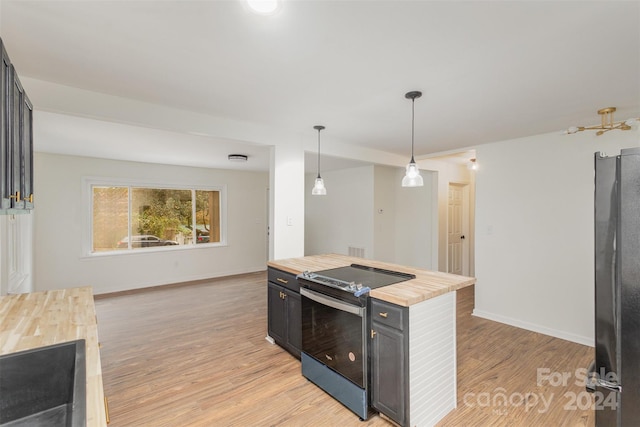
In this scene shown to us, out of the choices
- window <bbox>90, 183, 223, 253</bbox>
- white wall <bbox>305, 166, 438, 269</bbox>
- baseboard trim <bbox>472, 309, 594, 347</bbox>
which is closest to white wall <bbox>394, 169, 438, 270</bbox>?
white wall <bbox>305, 166, 438, 269</bbox>

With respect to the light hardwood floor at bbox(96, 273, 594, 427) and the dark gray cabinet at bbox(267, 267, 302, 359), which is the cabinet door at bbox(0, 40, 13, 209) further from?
the dark gray cabinet at bbox(267, 267, 302, 359)

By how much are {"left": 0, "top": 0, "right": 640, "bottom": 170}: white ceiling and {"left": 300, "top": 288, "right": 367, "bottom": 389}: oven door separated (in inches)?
65.2

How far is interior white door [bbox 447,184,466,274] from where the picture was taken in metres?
5.70

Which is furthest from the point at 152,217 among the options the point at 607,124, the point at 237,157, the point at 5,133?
the point at 607,124

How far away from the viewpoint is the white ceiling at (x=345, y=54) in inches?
54.5

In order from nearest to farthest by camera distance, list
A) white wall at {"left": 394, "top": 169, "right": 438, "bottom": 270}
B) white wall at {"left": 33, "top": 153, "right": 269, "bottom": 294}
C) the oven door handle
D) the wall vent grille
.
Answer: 1. the oven door handle
2. white wall at {"left": 33, "top": 153, "right": 269, "bottom": 294}
3. white wall at {"left": 394, "top": 169, "right": 438, "bottom": 270}
4. the wall vent grille

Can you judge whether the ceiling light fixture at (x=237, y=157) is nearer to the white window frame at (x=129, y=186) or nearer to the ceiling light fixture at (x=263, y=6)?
the white window frame at (x=129, y=186)

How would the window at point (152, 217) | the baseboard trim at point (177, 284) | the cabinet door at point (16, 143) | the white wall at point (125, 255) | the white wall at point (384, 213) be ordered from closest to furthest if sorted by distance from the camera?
the cabinet door at point (16, 143), the white wall at point (125, 255), the baseboard trim at point (177, 284), the window at point (152, 217), the white wall at point (384, 213)

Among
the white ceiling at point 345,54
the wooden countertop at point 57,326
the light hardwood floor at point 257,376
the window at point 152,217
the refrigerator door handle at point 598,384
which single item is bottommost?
the light hardwood floor at point 257,376

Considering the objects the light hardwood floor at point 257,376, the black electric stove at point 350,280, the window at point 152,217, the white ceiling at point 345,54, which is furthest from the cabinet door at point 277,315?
the window at point 152,217

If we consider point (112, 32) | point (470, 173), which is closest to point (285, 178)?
point (112, 32)

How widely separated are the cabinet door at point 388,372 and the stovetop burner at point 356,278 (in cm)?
27

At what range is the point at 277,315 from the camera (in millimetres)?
2938

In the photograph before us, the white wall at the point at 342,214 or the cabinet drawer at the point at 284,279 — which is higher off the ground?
the white wall at the point at 342,214
